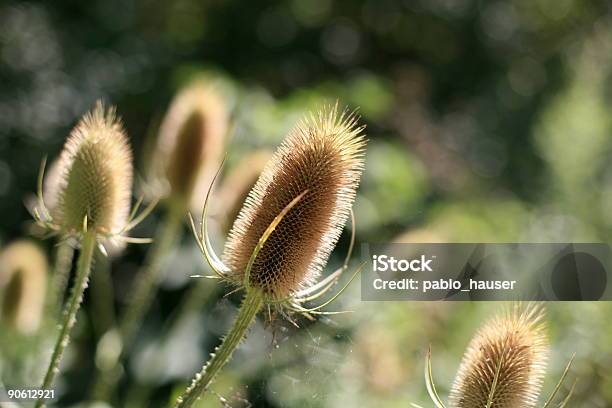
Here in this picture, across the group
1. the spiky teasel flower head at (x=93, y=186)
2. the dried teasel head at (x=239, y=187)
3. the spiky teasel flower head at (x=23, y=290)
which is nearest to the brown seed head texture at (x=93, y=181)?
the spiky teasel flower head at (x=93, y=186)

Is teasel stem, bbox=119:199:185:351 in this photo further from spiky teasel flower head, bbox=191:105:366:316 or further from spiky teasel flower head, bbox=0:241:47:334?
spiky teasel flower head, bbox=191:105:366:316

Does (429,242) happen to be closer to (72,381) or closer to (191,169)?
(191,169)

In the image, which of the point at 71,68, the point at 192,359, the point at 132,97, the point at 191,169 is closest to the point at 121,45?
the point at 71,68

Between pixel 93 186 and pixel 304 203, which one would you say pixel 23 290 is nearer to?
pixel 93 186

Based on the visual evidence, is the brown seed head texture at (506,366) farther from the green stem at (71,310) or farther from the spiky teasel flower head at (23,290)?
the spiky teasel flower head at (23,290)
